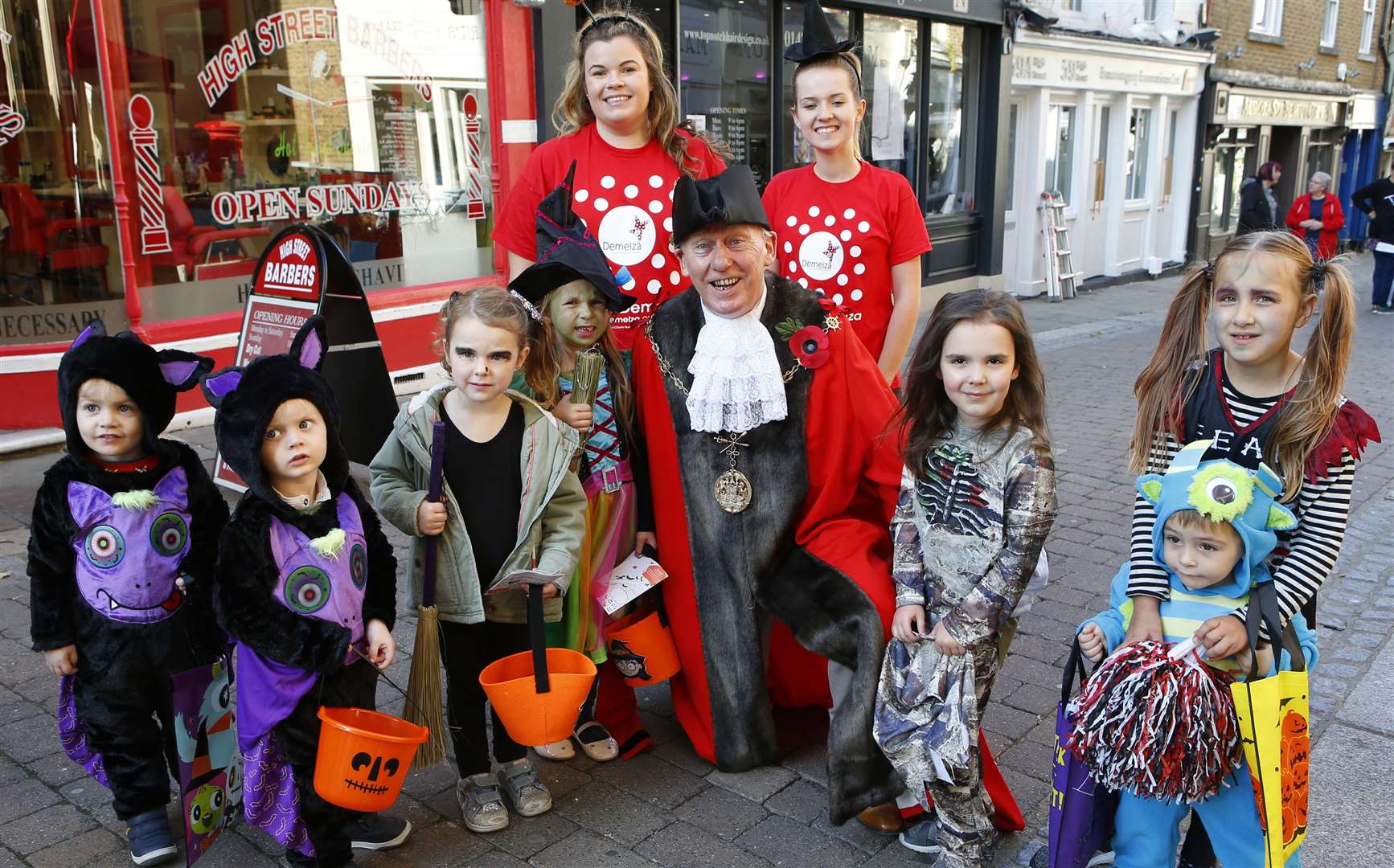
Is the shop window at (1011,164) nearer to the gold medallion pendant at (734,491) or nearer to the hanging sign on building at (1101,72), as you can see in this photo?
the hanging sign on building at (1101,72)

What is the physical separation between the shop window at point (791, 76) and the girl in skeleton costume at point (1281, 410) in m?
8.02

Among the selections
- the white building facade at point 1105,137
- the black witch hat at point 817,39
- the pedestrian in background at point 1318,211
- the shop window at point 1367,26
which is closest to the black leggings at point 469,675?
the black witch hat at point 817,39

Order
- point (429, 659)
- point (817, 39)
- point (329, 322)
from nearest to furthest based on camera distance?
point (429, 659) → point (817, 39) → point (329, 322)

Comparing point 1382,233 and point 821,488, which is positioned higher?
point 1382,233

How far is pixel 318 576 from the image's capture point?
258 cm

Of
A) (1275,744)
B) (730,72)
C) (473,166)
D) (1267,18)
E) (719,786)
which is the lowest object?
(719,786)

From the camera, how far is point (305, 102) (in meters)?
7.40

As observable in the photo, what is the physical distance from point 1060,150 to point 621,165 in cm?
1250

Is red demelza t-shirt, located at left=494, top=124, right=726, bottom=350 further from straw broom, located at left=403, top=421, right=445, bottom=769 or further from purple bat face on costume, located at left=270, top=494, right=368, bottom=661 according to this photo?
purple bat face on costume, located at left=270, top=494, right=368, bottom=661

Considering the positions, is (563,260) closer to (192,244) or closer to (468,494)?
(468,494)

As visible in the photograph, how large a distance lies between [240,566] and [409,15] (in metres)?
6.31

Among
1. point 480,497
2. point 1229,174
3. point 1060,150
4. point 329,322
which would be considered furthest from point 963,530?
point 1229,174

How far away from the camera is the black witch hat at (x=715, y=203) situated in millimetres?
2900

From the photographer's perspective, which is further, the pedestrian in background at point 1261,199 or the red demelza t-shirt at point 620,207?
the pedestrian in background at point 1261,199
